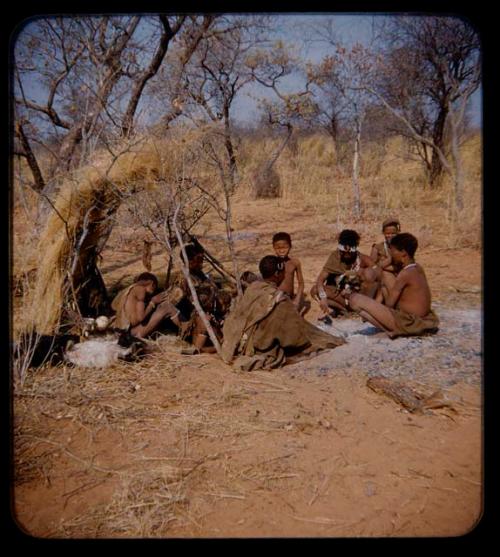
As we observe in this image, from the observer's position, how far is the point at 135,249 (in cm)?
973

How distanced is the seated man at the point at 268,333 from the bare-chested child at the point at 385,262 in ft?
4.31

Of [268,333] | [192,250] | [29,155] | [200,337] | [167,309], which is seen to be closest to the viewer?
[268,333]

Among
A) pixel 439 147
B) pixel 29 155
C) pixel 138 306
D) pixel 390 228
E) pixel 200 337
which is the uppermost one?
pixel 439 147

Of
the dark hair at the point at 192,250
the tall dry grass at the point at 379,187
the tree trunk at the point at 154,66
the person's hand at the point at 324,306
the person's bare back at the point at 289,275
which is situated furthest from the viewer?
the tall dry grass at the point at 379,187

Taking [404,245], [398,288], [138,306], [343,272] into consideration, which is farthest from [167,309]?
[404,245]

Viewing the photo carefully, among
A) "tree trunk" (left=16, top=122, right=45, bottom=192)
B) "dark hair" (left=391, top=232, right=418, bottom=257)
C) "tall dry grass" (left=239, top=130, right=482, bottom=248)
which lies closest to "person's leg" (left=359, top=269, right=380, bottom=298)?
"dark hair" (left=391, top=232, right=418, bottom=257)

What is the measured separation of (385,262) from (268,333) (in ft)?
7.06

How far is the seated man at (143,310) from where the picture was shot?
5207 millimetres

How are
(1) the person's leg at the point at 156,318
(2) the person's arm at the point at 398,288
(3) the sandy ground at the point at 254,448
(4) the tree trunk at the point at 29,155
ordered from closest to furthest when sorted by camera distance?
(3) the sandy ground at the point at 254,448, (2) the person's arm at the point at 398,288, (1) the person's leg at the point at 156,318, (4) the tree trunk at the point at 29,155

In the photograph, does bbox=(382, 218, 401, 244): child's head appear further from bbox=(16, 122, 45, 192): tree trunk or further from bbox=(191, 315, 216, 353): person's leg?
bbox=(16, 122, 45, 192): tree trunk

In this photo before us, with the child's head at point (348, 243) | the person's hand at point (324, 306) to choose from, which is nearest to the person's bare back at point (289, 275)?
the person's hand at point (324, 306)

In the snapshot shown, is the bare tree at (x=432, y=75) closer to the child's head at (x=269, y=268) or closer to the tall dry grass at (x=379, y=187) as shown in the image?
the tall dry grass at (x=379, y=187)

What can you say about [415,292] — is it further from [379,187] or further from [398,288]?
[379,187]

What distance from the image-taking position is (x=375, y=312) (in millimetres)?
4883
